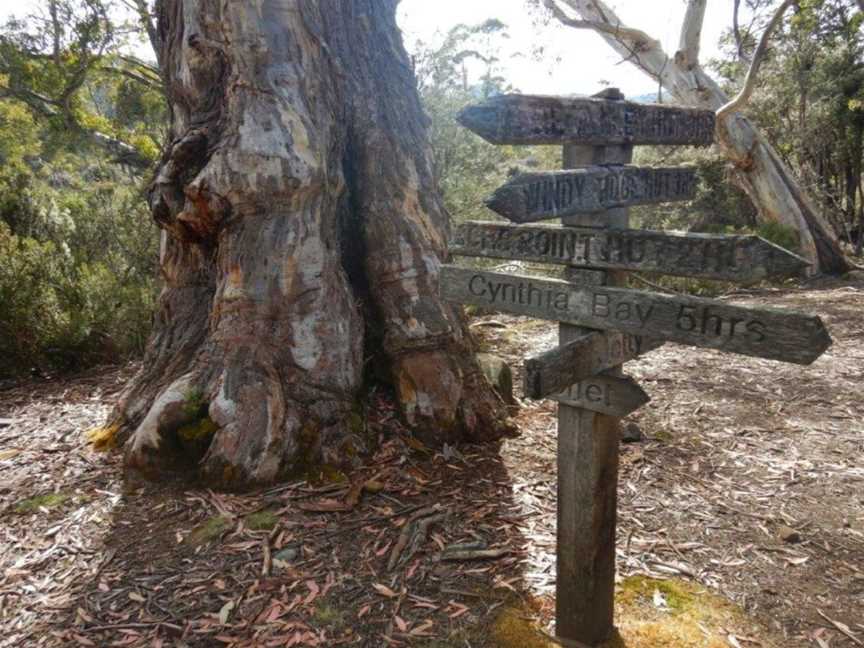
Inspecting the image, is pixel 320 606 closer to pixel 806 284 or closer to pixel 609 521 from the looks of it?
pixel 609 521

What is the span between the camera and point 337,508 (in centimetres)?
342

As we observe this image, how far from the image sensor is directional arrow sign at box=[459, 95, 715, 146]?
210 cm

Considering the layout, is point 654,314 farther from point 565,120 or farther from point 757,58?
point 757,58

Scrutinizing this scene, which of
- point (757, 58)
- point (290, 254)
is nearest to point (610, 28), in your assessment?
point (757, 58)

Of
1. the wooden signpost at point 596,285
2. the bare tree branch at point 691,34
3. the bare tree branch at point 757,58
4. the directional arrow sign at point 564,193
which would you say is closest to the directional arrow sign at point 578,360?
the wooden signpost at point 596,285

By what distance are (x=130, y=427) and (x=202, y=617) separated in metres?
1.94

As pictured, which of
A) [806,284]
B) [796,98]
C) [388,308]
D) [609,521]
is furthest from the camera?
[796,98]

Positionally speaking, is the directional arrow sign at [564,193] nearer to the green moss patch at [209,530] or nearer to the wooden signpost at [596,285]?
the wooden signpost at [596,285]

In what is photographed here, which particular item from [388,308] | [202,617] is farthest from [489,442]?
[202,617]

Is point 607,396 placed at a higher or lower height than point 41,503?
higher

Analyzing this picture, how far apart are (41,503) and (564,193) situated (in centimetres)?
353

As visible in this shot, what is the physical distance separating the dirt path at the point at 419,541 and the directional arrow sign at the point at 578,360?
1.24 m

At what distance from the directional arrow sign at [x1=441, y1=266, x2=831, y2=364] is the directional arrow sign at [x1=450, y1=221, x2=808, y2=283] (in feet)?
0.29

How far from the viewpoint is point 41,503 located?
12.0 feet
